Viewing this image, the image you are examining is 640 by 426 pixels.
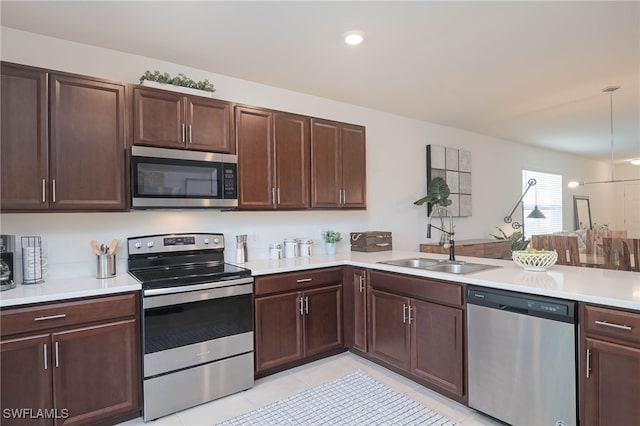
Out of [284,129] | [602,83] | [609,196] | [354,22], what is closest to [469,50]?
[354,22]

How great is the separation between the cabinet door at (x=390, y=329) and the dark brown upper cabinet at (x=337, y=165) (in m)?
1.00

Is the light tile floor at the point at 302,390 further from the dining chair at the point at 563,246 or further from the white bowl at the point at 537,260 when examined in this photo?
the dining chair at the point at 563,246

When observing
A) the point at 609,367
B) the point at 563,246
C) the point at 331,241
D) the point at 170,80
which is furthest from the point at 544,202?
the point at 170,80

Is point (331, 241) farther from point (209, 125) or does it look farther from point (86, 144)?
point (86, 144)

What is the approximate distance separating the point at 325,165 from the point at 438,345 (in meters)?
1.84

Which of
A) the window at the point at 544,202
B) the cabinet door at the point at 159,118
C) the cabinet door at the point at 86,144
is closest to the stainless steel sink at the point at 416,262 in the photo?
the cabinet door at the point at 159,118

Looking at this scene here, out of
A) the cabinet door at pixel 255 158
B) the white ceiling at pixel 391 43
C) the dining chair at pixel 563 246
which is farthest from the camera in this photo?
the dining chair at pixel 563 246

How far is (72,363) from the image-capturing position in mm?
1989

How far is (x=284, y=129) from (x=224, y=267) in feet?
4.25

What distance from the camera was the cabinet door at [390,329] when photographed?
2688 millimetres

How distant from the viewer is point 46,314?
74.9 inches

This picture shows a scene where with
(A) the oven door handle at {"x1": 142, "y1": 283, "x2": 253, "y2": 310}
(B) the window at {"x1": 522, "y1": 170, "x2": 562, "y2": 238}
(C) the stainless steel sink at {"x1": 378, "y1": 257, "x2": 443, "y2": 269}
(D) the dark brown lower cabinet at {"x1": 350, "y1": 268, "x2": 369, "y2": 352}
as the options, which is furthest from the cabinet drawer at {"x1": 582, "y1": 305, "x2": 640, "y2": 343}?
(B) the window at {"x1": 522, "y1": 170, "x2": 562, "y2": 238}

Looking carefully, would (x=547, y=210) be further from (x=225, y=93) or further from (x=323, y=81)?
(x=225, y=93)

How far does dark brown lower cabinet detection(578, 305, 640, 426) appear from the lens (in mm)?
1619
